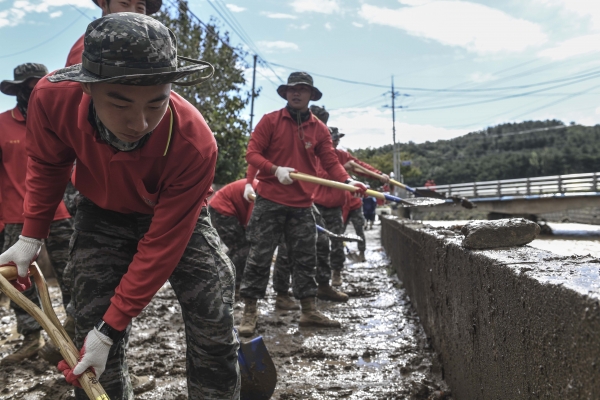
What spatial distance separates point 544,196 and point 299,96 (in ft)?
46.3

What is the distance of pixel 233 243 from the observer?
5.53 m

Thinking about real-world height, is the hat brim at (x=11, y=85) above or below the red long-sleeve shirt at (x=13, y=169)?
above

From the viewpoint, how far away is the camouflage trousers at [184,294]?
2.12 m

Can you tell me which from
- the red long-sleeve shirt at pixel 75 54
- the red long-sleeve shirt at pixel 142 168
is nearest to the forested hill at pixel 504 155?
the red long-sleeve shirt at pixel 75 54

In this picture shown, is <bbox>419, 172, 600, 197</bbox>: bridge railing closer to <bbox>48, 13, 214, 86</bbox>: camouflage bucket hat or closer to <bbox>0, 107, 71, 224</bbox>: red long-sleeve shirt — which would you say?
<bbox>0, 107, 71, 224</bbox>: red long-sleeve shirt

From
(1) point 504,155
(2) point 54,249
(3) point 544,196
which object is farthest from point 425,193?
(1) point 504,155

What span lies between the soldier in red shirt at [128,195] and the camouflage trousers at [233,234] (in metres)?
3.14

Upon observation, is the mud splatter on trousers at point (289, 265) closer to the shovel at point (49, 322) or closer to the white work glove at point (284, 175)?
the white work glove at point (284, 175)

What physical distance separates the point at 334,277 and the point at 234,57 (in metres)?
12.3

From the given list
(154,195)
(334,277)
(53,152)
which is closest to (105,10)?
(53,152)

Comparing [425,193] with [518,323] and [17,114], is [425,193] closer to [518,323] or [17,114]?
[17,114]

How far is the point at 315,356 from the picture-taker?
144 inches

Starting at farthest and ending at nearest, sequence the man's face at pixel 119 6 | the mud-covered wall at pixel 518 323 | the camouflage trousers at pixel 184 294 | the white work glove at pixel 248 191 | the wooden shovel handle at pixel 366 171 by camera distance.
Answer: the wooden shovel handle at pixel 366 171 < the white work glove at pixel 248 191 < the man's face at pixel 119 6 < the camouflage trousers at pixel 184 294 < the mud-covered wall at pixel 518 323

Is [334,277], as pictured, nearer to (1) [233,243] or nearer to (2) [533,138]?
(1) [233,243]
